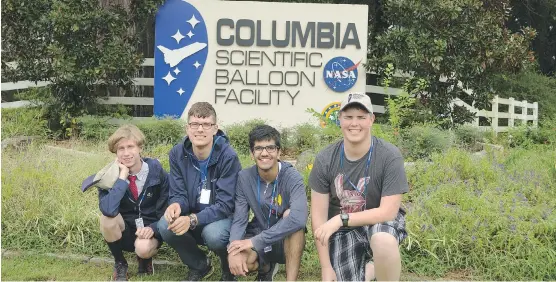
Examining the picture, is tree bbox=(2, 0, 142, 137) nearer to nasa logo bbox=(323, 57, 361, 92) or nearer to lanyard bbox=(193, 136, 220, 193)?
nasa logo bbox=(323, 57, 361, 92)

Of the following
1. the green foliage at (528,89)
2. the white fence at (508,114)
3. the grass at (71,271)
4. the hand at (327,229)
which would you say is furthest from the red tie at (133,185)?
the green foliage at (528,89)

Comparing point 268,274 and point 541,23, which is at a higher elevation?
point 541,23

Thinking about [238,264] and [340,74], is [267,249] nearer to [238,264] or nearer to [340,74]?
[238,264]

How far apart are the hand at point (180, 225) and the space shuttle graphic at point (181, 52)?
571 cm

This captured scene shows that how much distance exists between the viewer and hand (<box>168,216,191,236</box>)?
13.6 ft

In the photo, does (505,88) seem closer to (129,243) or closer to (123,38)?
(123,38)

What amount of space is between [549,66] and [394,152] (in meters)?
15.8

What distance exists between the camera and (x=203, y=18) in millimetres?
9664

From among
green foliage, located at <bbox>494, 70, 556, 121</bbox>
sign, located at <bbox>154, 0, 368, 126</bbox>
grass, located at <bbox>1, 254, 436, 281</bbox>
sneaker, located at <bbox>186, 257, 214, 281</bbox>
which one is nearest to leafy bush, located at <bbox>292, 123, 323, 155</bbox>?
sign, located at <bbox>154, 0, 368, 126</bbox>

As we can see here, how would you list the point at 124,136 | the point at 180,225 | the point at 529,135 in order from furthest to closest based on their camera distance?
the point at 529,135 < the point at 124,136 < the point at 180,225

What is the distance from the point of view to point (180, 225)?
4133 millimetres

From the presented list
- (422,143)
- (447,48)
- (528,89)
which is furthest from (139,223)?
(528,89)

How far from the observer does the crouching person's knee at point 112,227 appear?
14.0ft

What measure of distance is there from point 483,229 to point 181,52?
5.92 metres
